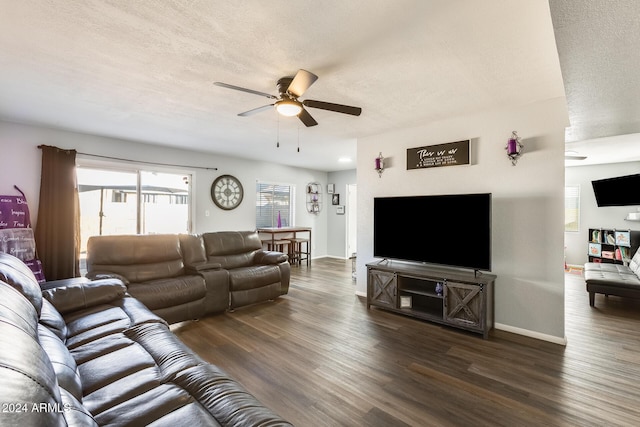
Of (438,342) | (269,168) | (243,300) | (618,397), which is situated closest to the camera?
(618,397)

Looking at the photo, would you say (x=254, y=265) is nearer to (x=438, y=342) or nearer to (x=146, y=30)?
(x=438, y=342)

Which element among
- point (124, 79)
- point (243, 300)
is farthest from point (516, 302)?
point (124, 79)

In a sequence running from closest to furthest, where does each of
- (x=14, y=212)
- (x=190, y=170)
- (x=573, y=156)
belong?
(x=14, y=212) → (x=573, y=156) → (x=190, y=170)

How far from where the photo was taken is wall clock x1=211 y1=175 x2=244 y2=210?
595 cm

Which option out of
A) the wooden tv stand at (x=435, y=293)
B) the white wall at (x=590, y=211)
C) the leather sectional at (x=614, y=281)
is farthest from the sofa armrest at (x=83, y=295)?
the white wall at (x=590, y=211)

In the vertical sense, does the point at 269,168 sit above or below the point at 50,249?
above

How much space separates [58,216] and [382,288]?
4.57 m

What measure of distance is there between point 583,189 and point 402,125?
213 inches

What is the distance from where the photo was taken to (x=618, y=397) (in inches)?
79.7

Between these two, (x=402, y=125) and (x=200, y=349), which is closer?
(x=200, y=349)

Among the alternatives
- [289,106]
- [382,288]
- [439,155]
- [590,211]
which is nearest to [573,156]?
[590,211]

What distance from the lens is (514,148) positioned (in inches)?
119

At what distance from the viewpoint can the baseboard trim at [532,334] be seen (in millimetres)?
2855

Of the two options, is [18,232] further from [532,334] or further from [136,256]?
[532,334]
